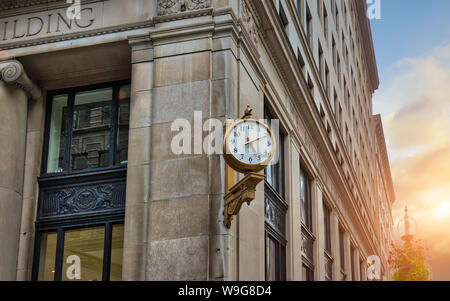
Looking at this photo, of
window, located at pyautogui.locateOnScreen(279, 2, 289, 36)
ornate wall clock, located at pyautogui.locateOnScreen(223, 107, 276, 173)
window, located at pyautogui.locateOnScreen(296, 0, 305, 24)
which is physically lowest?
ornate wall clock, located at pyautogui.locateOnScreen(223, 107, 276, 173)

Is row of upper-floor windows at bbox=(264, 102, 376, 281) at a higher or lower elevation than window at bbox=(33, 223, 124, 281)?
higher

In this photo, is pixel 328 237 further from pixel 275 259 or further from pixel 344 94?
pixel 344 94

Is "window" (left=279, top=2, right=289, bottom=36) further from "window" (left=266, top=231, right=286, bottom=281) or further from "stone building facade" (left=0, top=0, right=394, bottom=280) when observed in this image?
"window" (left=266, top=231, right=286, bottom=281)

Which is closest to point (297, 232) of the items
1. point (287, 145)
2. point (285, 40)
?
point (287, 145)

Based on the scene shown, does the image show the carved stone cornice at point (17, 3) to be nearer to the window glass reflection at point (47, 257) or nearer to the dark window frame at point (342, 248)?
the window glass reflection at point (47, 257)

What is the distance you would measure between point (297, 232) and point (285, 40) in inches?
252

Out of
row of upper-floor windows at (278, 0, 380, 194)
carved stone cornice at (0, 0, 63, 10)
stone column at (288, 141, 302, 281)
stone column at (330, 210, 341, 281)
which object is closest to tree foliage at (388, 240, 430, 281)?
row of upper-floor windows at (278, 0, 380, 194)

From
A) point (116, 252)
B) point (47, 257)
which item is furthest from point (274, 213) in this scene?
point (47, 257)

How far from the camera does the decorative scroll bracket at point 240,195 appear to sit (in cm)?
1353

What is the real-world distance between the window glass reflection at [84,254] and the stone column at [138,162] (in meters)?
1.79

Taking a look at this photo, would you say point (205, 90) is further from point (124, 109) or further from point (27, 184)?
point (27, 184)

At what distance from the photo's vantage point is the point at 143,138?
1639 centimetres

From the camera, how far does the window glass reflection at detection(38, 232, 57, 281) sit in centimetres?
1728

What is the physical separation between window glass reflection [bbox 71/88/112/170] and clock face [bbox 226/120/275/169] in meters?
5.09
